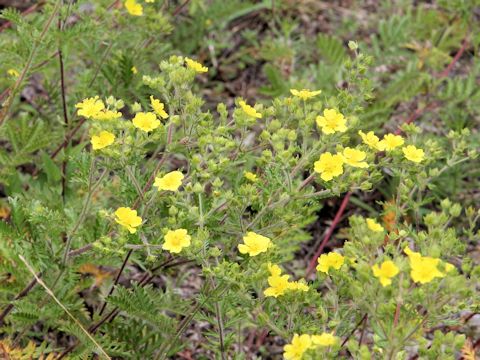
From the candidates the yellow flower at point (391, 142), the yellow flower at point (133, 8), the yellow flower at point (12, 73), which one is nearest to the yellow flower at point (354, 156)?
the yellow flower at point (391, 142)

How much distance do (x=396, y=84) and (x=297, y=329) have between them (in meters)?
2.33

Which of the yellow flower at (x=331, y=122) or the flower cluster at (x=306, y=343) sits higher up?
the yellow flower at (x=331, y=122)

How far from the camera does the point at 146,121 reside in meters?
2.24

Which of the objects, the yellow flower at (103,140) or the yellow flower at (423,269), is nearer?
the yellow flower at (423,269)

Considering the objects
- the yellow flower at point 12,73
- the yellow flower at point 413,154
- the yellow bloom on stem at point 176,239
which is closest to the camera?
the yellow bloom on stem at point 176,239

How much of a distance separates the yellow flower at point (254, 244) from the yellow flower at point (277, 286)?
94 millimetres

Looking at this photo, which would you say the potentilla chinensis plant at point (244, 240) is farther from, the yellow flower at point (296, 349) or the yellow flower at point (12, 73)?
the yellow flower at point (12, 73)

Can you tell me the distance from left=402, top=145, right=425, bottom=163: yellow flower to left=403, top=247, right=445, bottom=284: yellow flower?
538 mm

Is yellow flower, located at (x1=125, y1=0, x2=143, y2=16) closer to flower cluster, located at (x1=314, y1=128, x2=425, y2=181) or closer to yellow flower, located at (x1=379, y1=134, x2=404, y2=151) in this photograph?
flower cluster, located at (x1=314, y1=128, x2=425, y2=181)

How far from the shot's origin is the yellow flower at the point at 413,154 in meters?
2.33

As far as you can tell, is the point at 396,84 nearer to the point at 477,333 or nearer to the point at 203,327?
the point at 477,333

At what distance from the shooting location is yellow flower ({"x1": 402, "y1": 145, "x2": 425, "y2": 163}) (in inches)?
91.8

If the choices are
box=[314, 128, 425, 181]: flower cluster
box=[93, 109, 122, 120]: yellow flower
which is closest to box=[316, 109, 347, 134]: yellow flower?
box=[314, 128, 425, 181]: flower cluster

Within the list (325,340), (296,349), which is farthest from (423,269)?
(296,349)
